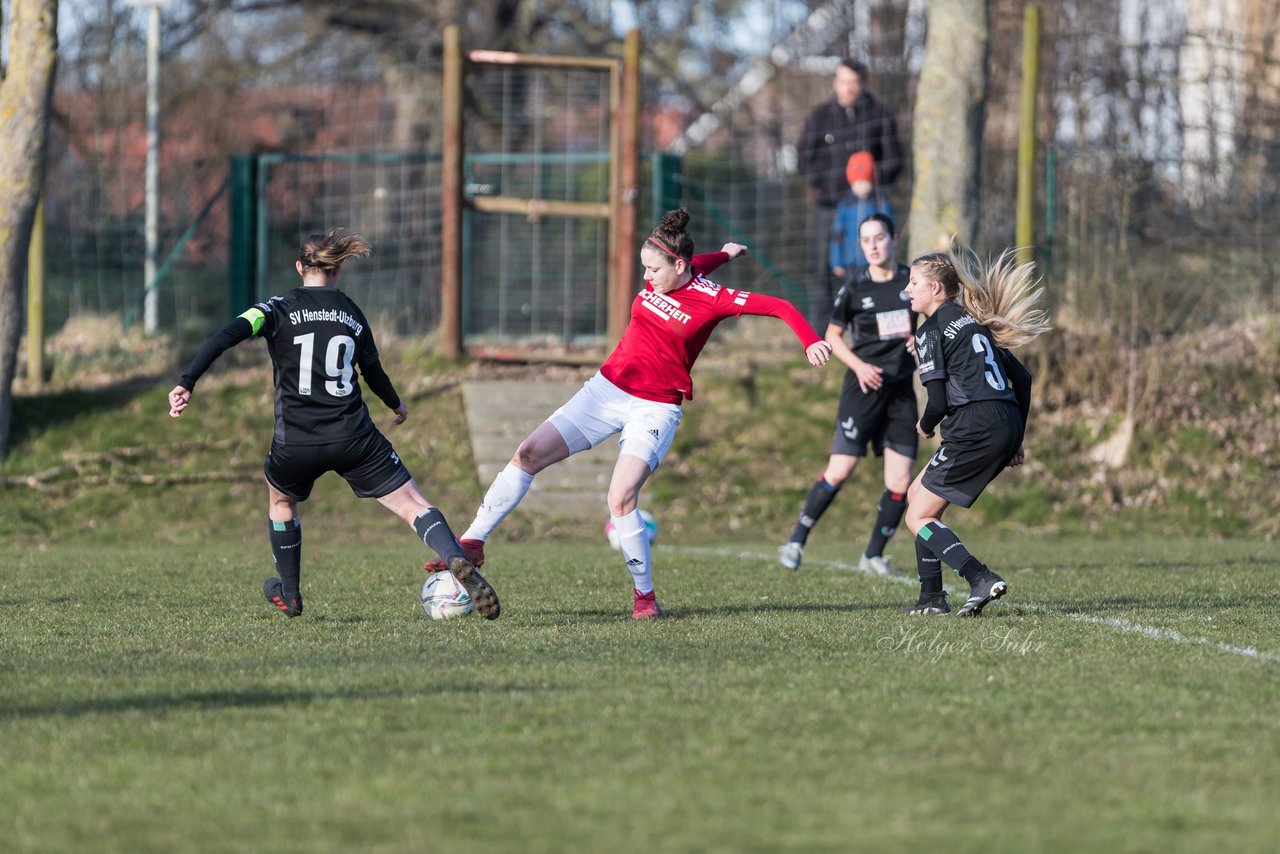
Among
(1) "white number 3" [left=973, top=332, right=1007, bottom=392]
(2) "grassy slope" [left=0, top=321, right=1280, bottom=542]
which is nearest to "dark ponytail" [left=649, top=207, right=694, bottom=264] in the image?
(1) "white number 3" [left=973, top=332, right=1007, bottom=392]

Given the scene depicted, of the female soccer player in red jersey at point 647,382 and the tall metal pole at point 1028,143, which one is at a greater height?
the tall metal pole at point 1028,143

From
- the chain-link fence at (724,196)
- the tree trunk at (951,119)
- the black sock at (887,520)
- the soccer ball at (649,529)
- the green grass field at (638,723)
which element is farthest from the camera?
the chain-link fence at (724,196)

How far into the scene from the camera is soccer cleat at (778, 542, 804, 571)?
33.6 feet

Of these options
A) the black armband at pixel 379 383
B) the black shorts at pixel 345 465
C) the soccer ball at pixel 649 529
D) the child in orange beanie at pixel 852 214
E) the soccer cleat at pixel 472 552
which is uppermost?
the child in orange beanie at pixel 852 214

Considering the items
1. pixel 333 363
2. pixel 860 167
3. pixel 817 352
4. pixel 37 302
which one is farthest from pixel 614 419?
pixel 37 302

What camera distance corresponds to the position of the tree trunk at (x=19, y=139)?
14016 millimetres

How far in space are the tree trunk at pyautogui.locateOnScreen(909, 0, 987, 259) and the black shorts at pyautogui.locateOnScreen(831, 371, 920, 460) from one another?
5232 millimetres

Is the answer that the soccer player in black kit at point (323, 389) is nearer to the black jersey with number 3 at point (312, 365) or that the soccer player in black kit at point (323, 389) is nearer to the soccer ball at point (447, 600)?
the black jersey with number 3 at point (312, 365)

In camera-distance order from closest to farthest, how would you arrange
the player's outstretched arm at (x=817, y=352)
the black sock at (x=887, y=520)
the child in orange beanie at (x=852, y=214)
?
the player's outstretched arm at (x=817, y=352)
the black sock at (x=887, y=520)
the child in orange beanie at (x=852, y=214)

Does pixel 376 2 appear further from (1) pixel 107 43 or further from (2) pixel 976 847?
(2) pixel 976 847

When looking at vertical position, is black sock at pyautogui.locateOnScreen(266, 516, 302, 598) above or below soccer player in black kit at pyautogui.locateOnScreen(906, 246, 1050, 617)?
below

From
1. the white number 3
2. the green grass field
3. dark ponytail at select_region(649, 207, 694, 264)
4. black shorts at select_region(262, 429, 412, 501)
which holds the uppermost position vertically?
dark ponytail at select_region(649, 207, 694, 264)

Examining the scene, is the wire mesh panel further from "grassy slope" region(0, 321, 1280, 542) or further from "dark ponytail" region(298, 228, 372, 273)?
"dark ponytail" region(298, 228, 372, 273)

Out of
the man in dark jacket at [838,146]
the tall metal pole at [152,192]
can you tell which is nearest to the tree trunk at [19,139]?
the tall metal pole at [152,192]
